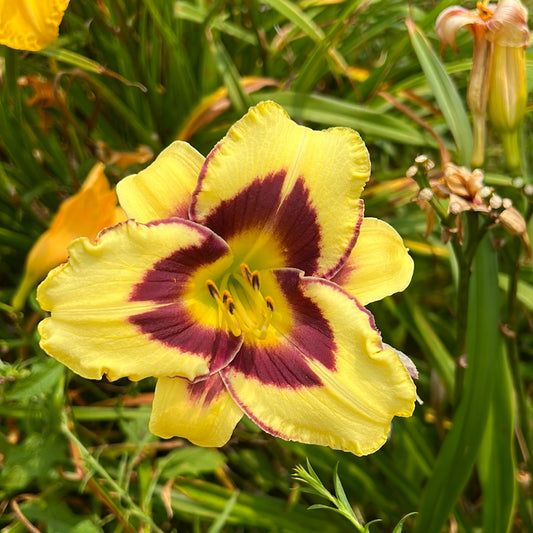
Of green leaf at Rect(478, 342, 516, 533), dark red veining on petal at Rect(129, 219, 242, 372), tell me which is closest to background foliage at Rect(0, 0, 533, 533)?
green leaf at Rect(478, 342, 516, 533)

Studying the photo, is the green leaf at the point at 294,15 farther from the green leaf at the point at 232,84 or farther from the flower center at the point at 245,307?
the flower center at the point at 245,307

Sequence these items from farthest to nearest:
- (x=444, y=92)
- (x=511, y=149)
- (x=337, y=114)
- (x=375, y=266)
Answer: (x=337, y=114) < (x=444, y=92) < (x=511, y=149) < (x=375, y=266)

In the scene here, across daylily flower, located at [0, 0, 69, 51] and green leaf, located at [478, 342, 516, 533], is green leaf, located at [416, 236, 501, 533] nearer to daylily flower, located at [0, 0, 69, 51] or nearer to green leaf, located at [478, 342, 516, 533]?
green leaf, located at [478, 342, 516, 533]

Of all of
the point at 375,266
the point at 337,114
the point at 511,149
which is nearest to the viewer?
the point at 375,266

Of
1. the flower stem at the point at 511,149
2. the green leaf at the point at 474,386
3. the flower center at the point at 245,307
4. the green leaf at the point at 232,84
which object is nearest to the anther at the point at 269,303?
the flower center at the point at 245,307

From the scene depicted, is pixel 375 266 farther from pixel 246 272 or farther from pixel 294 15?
pixel 294 15

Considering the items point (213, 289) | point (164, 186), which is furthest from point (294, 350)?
point (164, 186)

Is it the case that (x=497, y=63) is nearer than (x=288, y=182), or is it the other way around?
(x=288, y=182)
